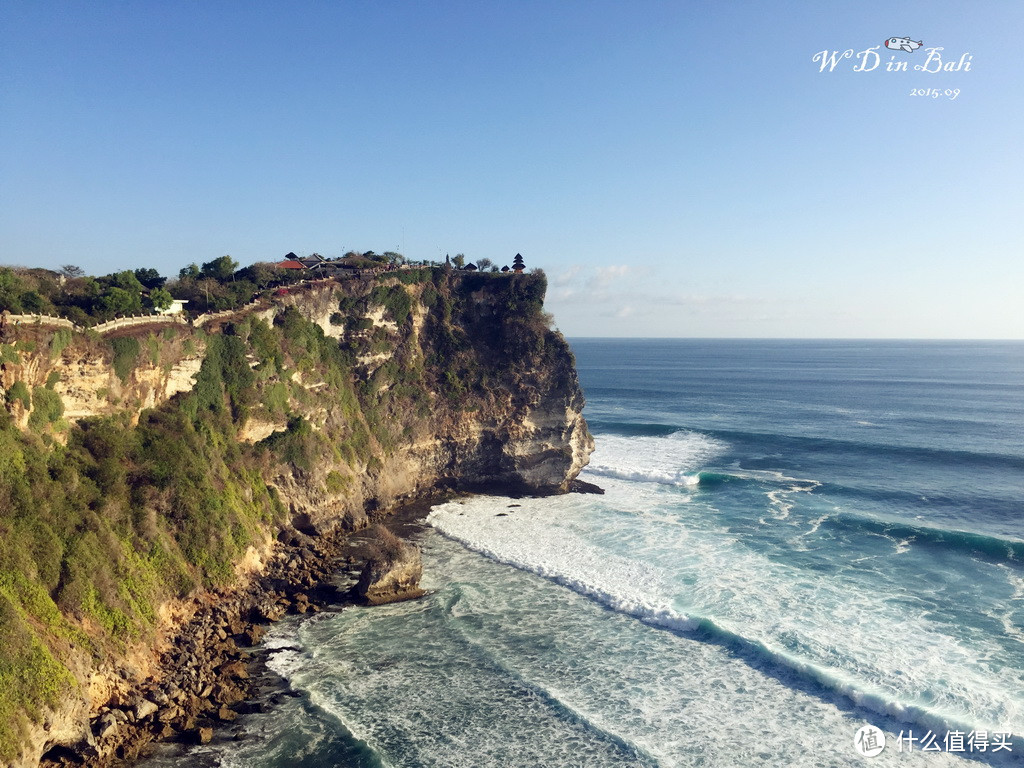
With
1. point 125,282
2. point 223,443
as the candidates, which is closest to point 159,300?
point 125,282

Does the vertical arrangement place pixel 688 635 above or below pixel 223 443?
below

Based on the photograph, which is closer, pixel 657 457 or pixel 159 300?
pixel 159 300

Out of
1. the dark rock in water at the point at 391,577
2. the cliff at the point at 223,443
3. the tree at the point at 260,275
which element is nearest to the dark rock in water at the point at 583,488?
the cliff at the point at 223,443

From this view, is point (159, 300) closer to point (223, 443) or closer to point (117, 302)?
point (117, 302)

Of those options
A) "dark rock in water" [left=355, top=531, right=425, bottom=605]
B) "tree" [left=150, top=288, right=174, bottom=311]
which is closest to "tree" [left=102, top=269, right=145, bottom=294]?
"tree" [left=150, top=288, right=174, bottom=311]

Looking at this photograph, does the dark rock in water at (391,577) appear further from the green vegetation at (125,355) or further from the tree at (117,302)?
the tree at (117,302)
